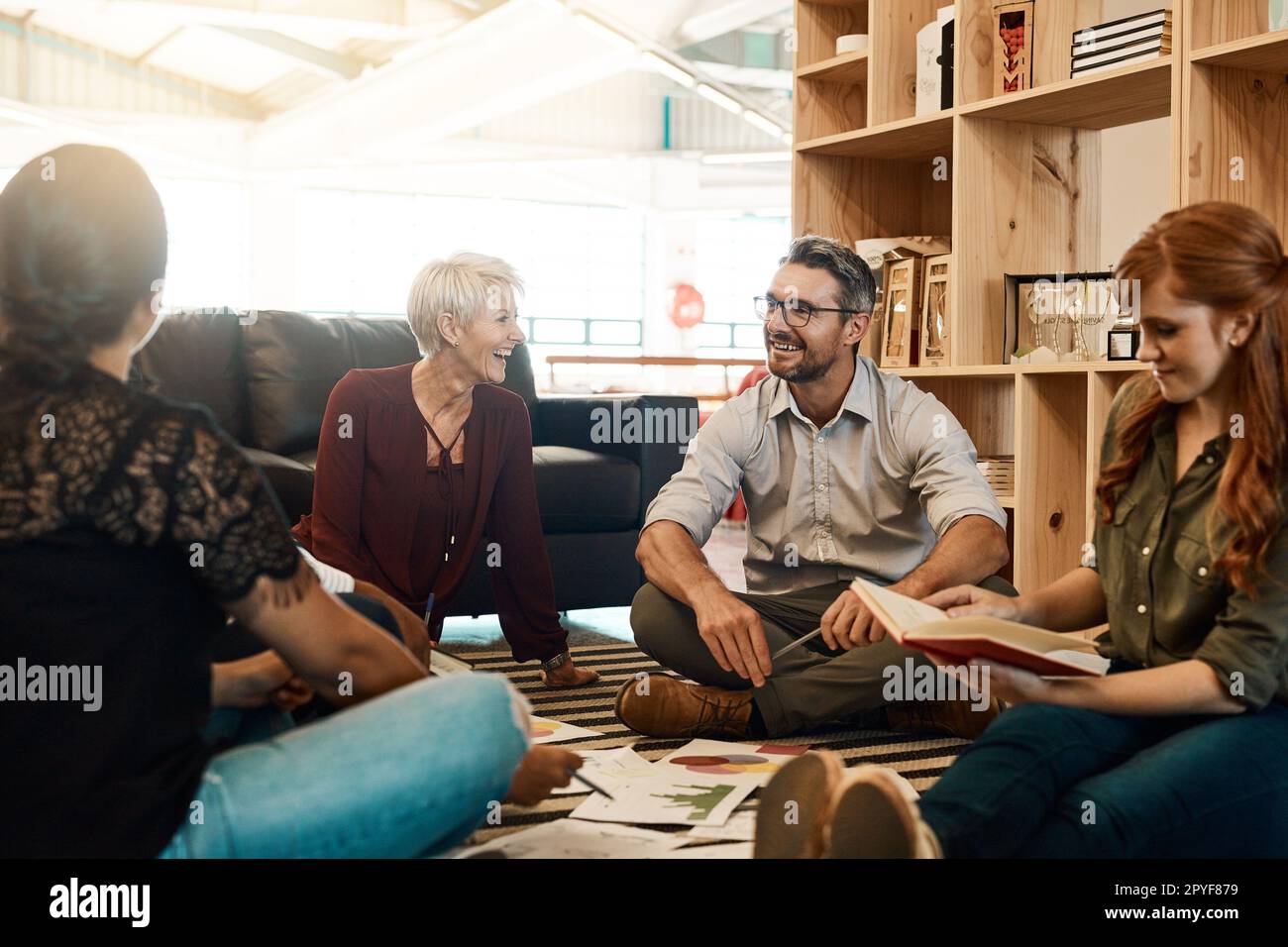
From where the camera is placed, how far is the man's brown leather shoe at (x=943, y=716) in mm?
2473

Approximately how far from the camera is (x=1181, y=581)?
1.55 m

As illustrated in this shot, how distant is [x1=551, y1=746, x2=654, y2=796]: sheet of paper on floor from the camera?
6.98 ft

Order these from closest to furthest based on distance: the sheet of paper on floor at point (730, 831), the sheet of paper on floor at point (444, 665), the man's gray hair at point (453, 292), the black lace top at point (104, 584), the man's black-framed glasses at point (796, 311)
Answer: the black lace top at point (104, 584) → the sheet of paper on floor at point (730, 831) → the sheet of paper on floor at point (444, 665) → the man's black-framed glasses at point (796, 311) → the man's gray hair at point (453, 292)

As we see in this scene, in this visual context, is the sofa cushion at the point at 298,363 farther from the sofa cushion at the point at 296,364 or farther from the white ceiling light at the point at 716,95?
the white ceiling light at the point at 716,95

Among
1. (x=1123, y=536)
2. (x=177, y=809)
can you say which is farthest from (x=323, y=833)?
(x=1123, y=536)

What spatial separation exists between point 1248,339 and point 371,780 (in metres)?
1.10

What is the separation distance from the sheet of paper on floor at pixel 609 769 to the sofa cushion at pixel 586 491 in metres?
1.24

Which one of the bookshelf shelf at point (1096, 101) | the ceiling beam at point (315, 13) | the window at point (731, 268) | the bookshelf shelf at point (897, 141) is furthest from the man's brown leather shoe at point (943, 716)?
the window at point (731, 268)

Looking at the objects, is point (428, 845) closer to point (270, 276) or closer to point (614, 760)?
point (614, 760)

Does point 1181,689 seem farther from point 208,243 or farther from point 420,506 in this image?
point 208,243

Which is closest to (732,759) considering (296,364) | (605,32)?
(296,364)

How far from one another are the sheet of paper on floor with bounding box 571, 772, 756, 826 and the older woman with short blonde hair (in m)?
0.85

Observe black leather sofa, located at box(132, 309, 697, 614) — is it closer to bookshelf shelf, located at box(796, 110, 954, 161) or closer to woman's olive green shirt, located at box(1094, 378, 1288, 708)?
bookshelf shelf, located at box(796, 110, 954, 161)

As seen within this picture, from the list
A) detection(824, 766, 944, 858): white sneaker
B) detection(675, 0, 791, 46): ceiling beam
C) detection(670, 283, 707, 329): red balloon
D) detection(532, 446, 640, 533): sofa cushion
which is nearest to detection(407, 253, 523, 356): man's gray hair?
detection(532, 446, 640, 533): sofa cushion
